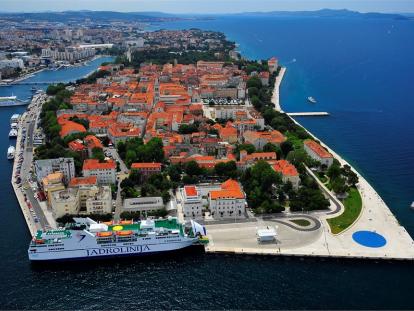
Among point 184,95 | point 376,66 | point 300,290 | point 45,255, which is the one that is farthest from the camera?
point 376,66

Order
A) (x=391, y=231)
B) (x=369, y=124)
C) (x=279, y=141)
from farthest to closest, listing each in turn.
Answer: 1. (x=369, y=124)
2. (x=279, y=141)
3. (x=391, y=231)

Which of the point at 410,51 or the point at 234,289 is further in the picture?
the point at 410,51

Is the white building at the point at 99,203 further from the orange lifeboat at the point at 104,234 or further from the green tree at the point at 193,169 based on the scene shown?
the green tree at the point at 193,169

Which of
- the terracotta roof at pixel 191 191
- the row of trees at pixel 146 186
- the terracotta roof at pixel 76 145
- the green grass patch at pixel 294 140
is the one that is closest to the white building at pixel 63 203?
the row of trees at pixel 146 186

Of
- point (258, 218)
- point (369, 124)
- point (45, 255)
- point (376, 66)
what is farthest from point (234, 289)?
point (376, 66)

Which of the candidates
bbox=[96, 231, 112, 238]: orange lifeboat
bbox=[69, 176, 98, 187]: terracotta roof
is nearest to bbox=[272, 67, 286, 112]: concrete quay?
bbox=[69, 176, 98, 187]: terracotta roof

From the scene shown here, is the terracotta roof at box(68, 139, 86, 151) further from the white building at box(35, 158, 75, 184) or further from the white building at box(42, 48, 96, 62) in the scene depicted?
the white building at box(42, 48, 96, 62)

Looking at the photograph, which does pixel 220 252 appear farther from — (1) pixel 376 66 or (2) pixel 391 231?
(1) pixel 376 66

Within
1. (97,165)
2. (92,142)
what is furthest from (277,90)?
(97,165)
